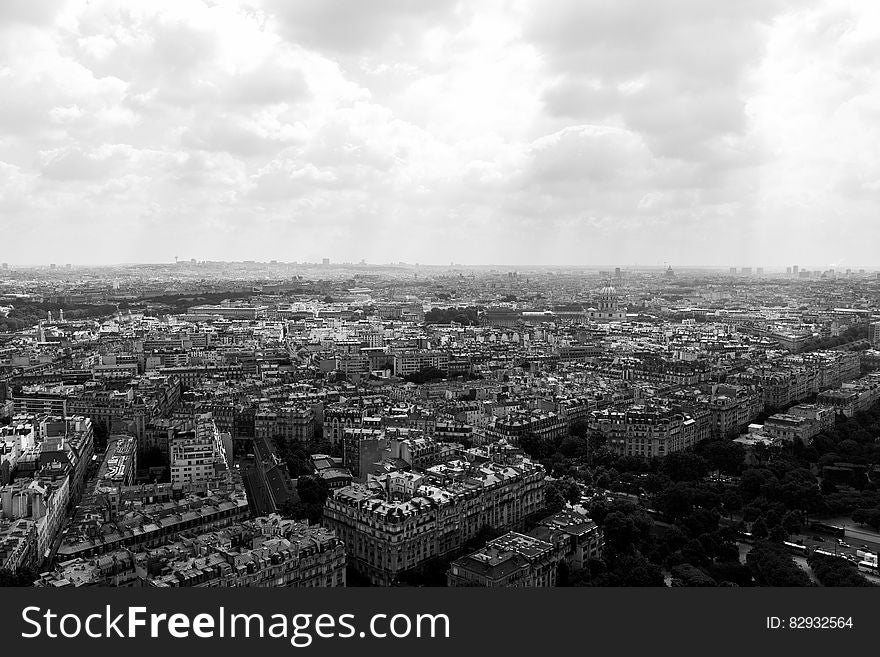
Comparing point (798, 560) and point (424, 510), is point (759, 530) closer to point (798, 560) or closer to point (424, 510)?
point (798, 560)

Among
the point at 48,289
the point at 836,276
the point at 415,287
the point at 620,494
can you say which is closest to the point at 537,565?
the point at 620,494

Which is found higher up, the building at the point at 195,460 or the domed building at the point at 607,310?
the domed building at the point at 607,310

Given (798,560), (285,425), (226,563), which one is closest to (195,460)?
(285,425)

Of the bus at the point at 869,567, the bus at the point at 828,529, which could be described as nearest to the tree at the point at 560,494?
the bus at the point at 828,529

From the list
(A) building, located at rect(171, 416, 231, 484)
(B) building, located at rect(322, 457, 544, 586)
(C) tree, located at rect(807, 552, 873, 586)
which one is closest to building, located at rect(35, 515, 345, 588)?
(B) building, located at rect(322, 457, 544, 586)

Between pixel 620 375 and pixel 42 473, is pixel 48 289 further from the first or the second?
pixel 42 473

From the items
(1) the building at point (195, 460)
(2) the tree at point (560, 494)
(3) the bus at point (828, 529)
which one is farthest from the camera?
(1) the building at point (195, 460)

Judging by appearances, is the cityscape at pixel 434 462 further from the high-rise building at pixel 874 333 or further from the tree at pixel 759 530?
the high-rise building at pixel 874 333

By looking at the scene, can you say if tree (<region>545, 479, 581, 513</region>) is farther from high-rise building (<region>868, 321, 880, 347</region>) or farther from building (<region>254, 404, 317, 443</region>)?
high-rise building (<region>868, 321, 880, 347</region>)
